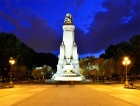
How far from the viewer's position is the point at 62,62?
377 feet

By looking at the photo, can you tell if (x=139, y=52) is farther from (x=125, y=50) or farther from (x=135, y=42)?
(x=125, y=50)

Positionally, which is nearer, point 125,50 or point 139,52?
point 139,52

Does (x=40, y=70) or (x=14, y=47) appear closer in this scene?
(x=14, y=47)

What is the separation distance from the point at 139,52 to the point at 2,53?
4758cm

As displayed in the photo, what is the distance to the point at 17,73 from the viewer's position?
8294 cm

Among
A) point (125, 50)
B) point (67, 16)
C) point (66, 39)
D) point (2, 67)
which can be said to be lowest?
point (2, 67)

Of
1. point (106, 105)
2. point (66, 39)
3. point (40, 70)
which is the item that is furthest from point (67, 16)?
point (106, 105)

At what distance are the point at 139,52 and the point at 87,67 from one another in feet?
88.6

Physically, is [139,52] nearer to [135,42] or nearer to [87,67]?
[135,42]

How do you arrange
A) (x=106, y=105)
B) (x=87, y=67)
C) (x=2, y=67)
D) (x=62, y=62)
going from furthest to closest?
(x=62, y=62)
(x=87, y=67)
(x=2, y=67)
(x=106, y=105)

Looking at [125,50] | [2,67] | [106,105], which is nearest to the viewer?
[106,105]

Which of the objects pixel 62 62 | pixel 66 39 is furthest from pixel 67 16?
pixel 62 62

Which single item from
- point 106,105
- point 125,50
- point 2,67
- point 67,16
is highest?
point 67,16

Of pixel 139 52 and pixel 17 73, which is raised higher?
pixel 139 52
